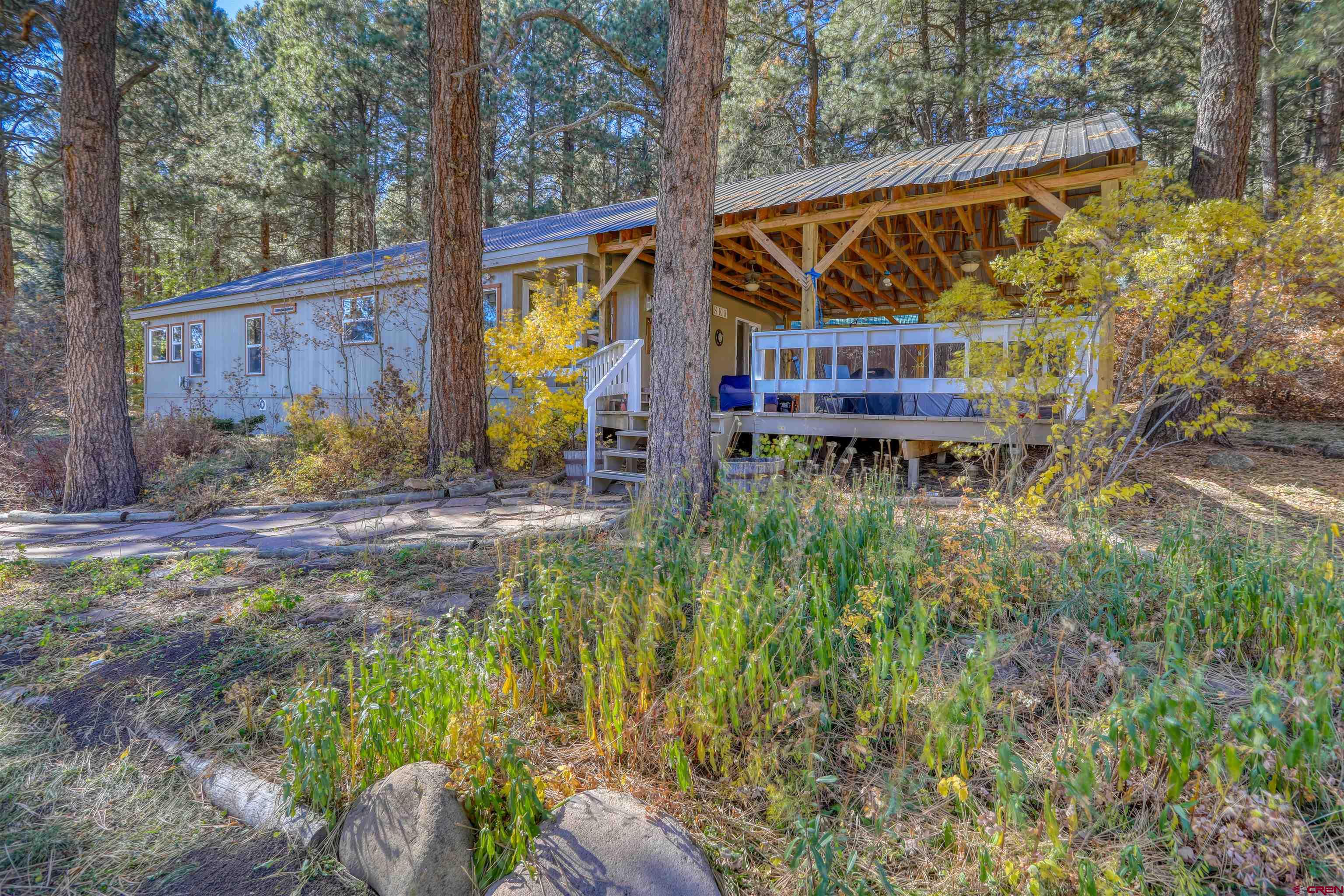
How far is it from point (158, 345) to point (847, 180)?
56.4ft

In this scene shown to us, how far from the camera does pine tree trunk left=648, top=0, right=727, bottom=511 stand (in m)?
4.14

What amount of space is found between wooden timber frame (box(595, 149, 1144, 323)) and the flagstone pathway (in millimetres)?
2311

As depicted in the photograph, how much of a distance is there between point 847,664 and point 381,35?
798 inches

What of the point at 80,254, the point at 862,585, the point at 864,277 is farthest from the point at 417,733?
the point at 864,277

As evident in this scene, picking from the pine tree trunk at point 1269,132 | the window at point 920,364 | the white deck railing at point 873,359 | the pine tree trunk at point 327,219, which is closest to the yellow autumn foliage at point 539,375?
the white deck railing at point 873,359

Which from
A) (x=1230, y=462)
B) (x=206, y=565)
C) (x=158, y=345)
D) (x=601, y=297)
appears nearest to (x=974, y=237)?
(x=1230, y=462)

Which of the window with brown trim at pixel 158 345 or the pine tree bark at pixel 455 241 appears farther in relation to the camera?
the window with brown trim at pixel 158 345

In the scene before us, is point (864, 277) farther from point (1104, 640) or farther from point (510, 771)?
point (510, 771)

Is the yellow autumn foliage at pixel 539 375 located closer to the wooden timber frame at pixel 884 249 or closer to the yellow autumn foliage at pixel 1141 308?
the wooden timber frame at pixel 884 249

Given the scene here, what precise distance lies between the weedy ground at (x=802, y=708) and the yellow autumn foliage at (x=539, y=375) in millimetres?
3969

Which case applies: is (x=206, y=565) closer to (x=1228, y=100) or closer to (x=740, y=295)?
(x=740, y=295)

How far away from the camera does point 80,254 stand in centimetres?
608

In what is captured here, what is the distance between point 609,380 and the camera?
6641 millimetres

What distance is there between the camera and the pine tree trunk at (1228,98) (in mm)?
7051
